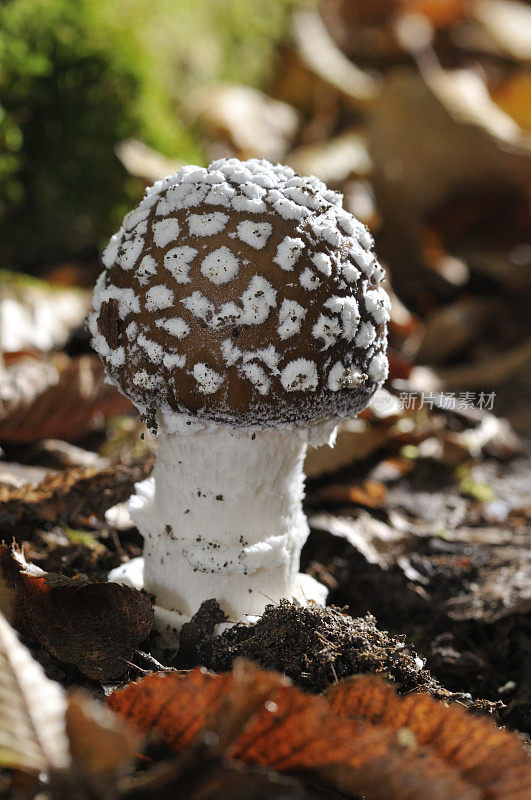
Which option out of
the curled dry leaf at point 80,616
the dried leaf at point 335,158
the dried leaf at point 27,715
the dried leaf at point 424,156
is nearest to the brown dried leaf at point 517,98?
the dried leaf at point 424,156

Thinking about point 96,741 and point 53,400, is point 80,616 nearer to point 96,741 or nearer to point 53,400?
point 96,741

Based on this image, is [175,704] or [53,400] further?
[53,400]

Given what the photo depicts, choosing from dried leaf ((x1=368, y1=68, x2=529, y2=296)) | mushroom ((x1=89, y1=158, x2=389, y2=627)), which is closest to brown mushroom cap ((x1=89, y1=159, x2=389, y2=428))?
mushroom ((x1=89, y1=158, x2=389, y2=627))

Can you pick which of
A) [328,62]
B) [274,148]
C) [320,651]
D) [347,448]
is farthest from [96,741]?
[328,62]

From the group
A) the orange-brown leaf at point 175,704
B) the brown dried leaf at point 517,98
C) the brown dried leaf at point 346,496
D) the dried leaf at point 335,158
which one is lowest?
the brown dried leaf at point 346,496

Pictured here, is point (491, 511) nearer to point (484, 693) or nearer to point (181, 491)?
point (484, 693)

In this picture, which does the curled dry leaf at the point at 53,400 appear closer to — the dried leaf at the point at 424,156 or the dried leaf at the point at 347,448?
the dried leaf at the point at 347,448
